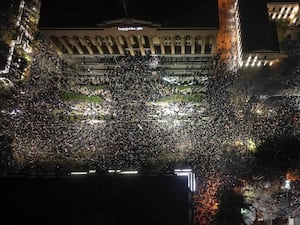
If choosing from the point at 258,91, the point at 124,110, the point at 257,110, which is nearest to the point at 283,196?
the point at 257,110

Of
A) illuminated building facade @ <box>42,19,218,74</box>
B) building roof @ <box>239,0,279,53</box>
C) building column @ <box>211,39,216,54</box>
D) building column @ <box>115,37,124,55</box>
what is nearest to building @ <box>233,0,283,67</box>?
building roof @ <box>239,0,279,53</box>

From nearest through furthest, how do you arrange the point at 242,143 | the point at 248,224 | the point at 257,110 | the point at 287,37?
the point at 248,224 → the point at 242,143 → the point at 257,110 → the point at 287,37

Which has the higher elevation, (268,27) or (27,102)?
(268,27)

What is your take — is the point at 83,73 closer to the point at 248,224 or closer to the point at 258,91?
the point at 258,91

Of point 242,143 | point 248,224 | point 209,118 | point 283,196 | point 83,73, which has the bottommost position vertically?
point 248,224

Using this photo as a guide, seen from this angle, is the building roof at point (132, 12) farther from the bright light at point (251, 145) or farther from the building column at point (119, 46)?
the bright light at point (251, 145)

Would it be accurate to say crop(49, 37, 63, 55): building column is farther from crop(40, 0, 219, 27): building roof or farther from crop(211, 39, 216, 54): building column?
crop(211, 39, 216, 54): building column

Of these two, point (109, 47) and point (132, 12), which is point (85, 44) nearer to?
point (109, 47)
